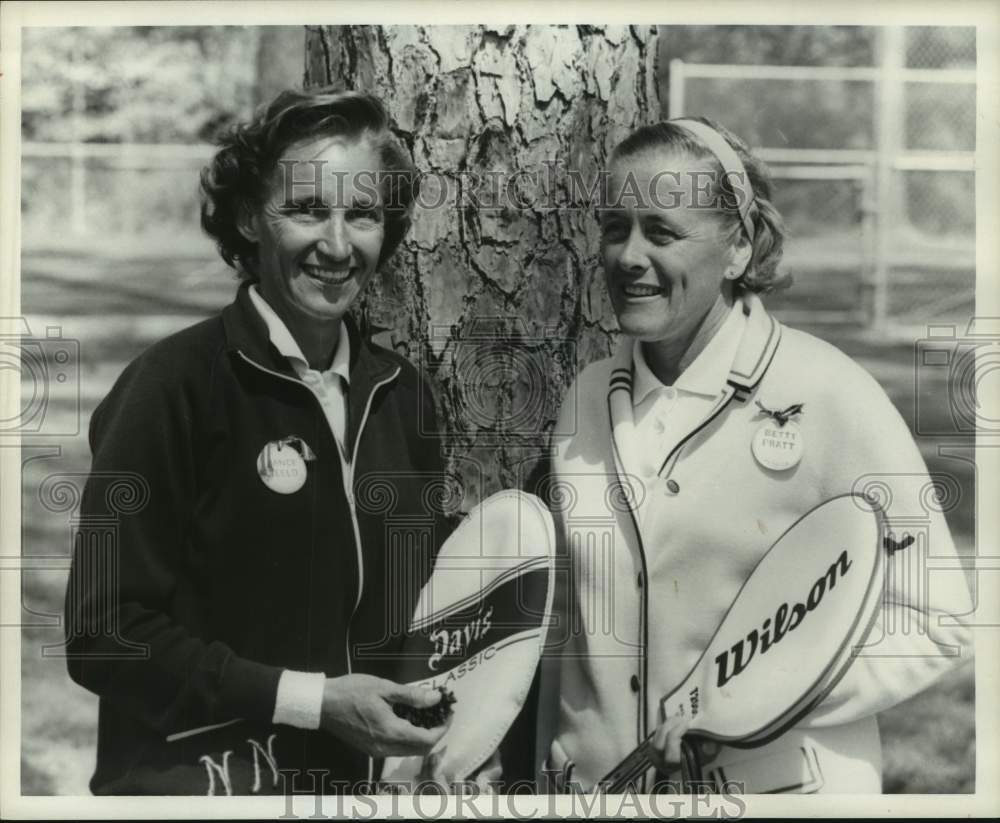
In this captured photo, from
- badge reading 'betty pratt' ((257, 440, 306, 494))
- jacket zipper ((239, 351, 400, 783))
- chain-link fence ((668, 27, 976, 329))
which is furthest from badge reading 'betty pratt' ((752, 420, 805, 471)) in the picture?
badge reading 'betty pratt' ((257, 440, 306, 494))

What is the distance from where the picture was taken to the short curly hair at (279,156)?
438cm

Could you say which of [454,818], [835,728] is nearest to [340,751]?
[454,818]

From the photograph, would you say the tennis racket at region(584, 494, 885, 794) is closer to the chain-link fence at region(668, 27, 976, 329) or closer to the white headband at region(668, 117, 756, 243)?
the chain-link fence at region(668, 27, 976, 329)

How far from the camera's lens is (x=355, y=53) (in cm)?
445

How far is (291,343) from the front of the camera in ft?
14.4

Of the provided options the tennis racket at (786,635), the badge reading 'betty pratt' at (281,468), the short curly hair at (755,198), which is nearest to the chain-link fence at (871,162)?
the short curly hair at (755,198)

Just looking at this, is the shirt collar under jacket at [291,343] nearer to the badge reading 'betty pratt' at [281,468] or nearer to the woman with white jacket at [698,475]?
the badge reading 'betty pratt' at [281,468]

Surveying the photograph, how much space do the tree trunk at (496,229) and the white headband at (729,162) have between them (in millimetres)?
162

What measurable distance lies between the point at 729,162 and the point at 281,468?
5.00ft

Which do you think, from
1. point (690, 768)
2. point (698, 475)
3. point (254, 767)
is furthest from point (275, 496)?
point (690, 768)

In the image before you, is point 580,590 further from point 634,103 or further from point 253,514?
point 634,103

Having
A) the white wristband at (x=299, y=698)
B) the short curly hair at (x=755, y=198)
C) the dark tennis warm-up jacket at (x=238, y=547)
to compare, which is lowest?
the white wristband at (x=299, y=698)

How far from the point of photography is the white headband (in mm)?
4383

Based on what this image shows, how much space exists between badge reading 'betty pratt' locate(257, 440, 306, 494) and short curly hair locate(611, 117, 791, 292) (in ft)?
4.07
